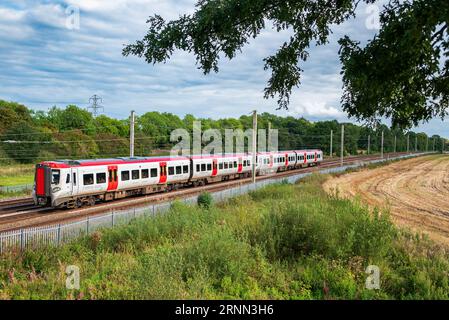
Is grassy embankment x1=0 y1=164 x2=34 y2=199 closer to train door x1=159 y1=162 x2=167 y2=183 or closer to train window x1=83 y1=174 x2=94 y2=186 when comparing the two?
train door x1=159 y1=162 x2=167 y2=183

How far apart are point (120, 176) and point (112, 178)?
0.77 metres

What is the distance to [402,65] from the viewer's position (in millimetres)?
7090

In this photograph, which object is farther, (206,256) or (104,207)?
(104,207)

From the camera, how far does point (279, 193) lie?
25.0 m

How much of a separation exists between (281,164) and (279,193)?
28012mm

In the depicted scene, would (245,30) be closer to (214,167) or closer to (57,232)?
(57,232)

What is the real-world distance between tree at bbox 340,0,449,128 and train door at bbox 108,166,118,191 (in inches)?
794

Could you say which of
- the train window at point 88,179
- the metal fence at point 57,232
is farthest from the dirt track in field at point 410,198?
the train window at point 88,179

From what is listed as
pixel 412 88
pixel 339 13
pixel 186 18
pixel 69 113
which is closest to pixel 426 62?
pixel 412 88

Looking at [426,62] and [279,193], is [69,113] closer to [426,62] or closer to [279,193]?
[279,193]

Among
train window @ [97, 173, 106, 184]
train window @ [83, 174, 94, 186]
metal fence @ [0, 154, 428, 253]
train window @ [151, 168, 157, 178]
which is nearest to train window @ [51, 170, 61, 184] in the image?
train window @ [83, 174, 94, 186]

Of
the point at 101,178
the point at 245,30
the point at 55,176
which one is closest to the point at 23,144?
the point at 101,178

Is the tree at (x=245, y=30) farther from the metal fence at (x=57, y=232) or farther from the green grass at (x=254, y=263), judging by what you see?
the metal fence at (x=57, y=232)
